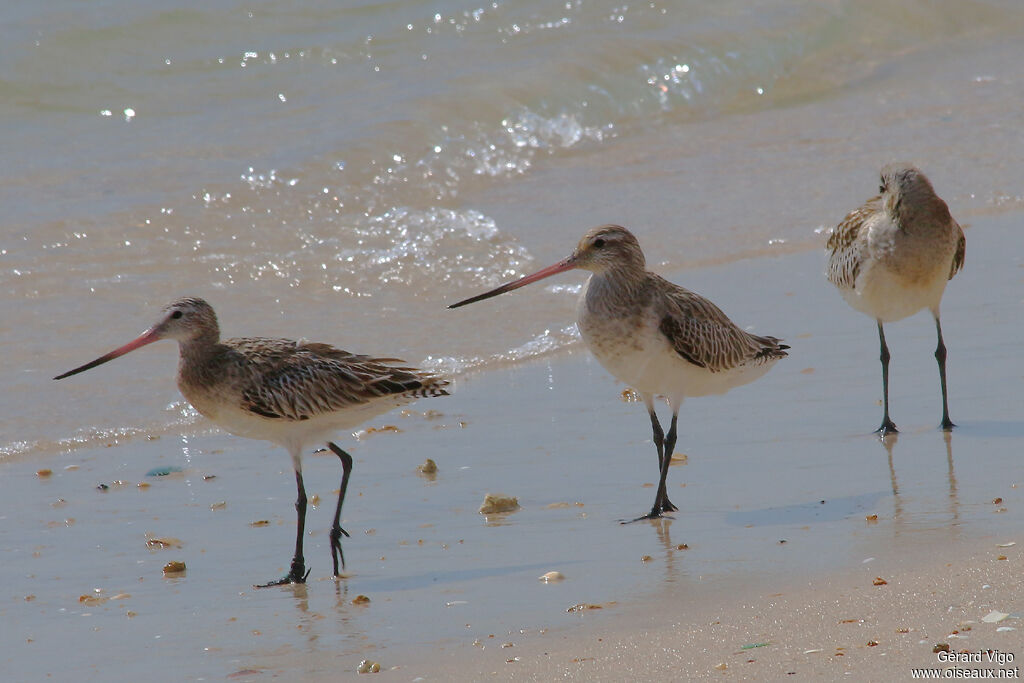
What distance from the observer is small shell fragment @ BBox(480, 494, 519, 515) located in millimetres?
6816

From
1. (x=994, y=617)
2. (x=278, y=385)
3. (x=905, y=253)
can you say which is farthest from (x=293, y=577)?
(x=905, y=253)

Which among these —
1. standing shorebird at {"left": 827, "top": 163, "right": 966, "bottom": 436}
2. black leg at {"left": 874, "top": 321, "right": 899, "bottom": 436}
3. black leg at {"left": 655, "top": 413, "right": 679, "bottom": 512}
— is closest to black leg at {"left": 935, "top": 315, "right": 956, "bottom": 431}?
standing shorebird at {"left": 827, "top": 163, "right": 966, "bottom": 436}

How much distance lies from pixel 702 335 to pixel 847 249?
1.74 m

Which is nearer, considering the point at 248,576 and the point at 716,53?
the point at 248,576

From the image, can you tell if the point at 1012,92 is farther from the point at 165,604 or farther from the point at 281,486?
the point at 165,604

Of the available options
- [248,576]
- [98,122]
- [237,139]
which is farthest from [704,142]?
[248,576]

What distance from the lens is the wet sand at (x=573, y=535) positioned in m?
Answer: 4.96

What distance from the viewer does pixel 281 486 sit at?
24.6 ft

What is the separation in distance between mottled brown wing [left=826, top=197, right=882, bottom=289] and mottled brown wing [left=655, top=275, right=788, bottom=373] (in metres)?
1.13

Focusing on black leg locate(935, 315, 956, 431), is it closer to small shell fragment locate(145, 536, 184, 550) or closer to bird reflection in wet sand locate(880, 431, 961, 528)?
bird reflection in wet sand locate(880, 431, 961, 528)

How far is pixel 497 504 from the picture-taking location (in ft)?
22.4

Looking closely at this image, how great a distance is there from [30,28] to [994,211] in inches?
492

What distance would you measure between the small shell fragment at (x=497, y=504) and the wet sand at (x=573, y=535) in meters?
0.10

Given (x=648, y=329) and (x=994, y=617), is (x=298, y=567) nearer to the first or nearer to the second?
(x=648, y=329)
